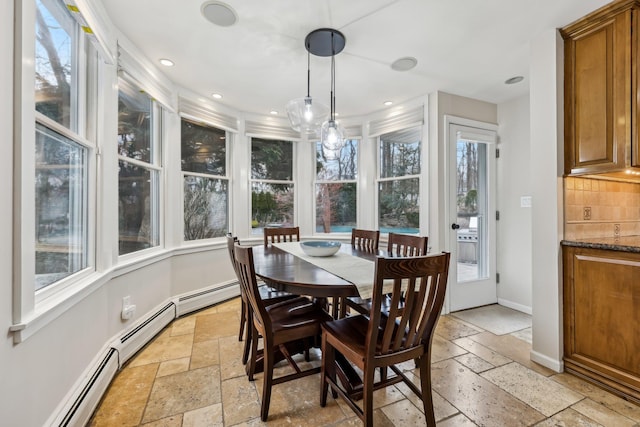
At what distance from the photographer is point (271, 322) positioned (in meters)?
1.66

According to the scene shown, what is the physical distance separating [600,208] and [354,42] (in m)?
2.41

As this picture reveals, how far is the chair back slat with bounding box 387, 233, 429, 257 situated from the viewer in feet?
7.17

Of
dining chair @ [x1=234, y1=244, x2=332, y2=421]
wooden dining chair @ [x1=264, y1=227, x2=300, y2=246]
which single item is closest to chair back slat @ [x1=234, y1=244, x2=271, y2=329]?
dining chair @ [x1=234, y1=244, x2=332, y2=421]

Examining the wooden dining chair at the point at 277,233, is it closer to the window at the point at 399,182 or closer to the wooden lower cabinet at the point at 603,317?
Answer: the window at the point at 399,182

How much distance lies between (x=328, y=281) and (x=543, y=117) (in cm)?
208

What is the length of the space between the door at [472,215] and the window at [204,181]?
2.82m

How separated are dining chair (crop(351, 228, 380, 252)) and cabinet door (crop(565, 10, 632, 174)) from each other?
5.10 feet

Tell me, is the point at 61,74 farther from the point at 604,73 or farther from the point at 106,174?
the point at 604,73

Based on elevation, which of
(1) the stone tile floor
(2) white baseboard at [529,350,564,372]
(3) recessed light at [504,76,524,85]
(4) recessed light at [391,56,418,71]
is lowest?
(1) the stone tile floor

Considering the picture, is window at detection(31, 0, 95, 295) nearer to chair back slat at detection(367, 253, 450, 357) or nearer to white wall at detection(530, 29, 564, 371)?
chair back slat at detection(367, 253, 450, 357)

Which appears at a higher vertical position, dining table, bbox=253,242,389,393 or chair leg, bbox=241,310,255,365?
dining table, bbox=253,242,389,393

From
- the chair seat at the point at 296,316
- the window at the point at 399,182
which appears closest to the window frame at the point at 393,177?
the window at the point at 399,182

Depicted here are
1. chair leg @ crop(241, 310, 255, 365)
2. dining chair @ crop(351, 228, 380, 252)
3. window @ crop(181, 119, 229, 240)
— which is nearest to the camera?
chair leg @ crop(241, 310, 255, 365)

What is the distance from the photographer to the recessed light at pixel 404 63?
253 cm
